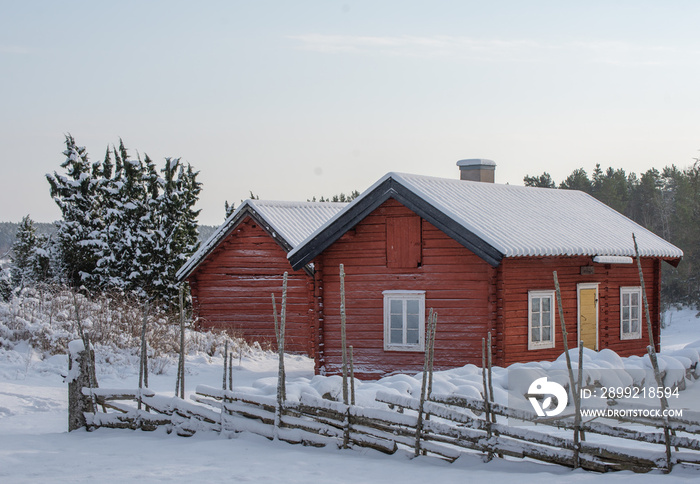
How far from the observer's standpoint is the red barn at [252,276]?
23.6m

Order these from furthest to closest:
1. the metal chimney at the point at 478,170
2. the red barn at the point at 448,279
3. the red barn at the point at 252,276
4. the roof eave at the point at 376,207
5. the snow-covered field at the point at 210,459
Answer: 1. the metal chimney at the point at 478,170
2. the red barn at the point at 252,276
3. the red barn at the point at 448,279
4. the roof eave at the point at 376,207
5. the snow-covered field at the point at 210,459

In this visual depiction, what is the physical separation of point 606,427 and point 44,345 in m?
13.0

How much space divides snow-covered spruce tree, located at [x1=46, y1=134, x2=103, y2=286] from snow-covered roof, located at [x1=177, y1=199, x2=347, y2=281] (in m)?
9.57

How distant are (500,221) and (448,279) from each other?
234 cm

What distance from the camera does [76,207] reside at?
1331 inches

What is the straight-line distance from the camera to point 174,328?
20.4 meters

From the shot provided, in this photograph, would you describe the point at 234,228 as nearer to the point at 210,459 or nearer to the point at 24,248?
the point at 210,459

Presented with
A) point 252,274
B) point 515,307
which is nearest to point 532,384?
point 515,307

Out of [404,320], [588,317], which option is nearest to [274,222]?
[404,320]

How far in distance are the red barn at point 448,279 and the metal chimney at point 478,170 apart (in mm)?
4605

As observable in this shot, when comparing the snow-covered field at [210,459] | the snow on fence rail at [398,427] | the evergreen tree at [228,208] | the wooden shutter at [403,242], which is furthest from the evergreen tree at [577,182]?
the snow on fence rail at [398,427]

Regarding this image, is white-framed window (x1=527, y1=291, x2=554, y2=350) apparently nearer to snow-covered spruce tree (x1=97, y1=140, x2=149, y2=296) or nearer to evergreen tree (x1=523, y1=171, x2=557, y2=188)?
snow-covered spruce tree (x1=97, y1=140, x2=149, y2=296)

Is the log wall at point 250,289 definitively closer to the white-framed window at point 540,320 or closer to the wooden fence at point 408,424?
the white-framed window at point 540,320

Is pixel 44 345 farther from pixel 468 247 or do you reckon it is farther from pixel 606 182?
pixel 606 182
